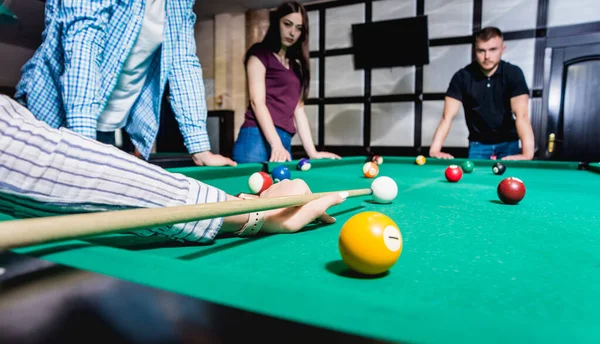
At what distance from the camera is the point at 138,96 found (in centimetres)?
207

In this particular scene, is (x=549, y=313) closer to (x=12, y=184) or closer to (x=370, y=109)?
(x=12, y=184)

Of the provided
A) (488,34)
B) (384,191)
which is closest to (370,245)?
(384,191)

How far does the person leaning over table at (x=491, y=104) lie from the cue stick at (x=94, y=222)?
3.22 m

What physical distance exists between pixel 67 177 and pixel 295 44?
8.97ft

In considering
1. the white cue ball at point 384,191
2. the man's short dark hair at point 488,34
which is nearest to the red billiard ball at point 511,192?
the white cue ball at point 384,191

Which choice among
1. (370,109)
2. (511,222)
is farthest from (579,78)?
(511,222)

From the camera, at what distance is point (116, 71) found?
177 centimetres

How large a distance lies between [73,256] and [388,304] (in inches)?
16.2

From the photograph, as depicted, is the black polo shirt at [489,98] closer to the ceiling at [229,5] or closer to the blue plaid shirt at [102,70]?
the blue plaid shirt at [102,70]

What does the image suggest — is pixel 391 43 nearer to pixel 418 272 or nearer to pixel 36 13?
pixel 36 13

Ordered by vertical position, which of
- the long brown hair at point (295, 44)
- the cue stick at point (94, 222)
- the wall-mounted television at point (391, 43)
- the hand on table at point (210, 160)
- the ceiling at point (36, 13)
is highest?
the ceiling at point (36, 13)

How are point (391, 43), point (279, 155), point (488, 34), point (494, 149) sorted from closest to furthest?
point (279, 155)
point (488, 34)
point (494, 149)
point (391, 43)

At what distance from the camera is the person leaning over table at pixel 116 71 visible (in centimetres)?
160

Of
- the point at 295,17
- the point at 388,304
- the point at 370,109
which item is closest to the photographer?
the point at 388,304
